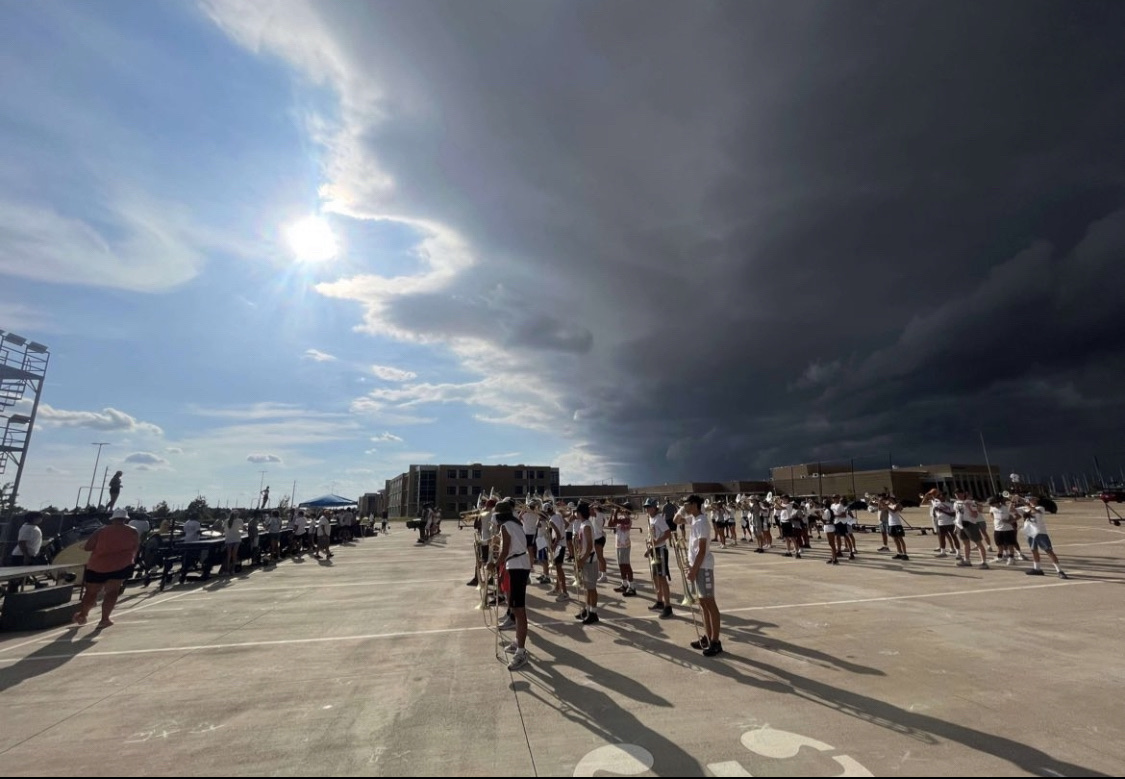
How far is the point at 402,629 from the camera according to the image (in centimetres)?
786

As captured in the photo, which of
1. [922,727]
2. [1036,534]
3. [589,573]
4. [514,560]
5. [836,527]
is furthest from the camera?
[836,527]

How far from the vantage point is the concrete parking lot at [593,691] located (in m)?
3.77

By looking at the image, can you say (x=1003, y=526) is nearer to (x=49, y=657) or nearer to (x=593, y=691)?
(x=593, y=691)

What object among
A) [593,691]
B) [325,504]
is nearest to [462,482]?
[325,504]

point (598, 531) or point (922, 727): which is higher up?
point (598, 531)

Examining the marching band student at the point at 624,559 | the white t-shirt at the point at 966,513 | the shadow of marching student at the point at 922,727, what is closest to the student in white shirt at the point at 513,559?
the shadow of marching student at the point at 922,727

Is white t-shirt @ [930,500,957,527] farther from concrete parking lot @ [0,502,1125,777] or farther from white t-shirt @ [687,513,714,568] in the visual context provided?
white t-shirt @ [687,513,714,568]

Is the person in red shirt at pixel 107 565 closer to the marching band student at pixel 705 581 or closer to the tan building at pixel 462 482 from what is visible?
the marching band student at pixel 705 581

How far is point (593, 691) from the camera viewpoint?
199 inches

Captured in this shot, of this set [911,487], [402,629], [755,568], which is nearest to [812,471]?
[911,487]

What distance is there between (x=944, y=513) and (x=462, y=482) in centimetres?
9173

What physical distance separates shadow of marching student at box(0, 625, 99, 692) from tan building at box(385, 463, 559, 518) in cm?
8855

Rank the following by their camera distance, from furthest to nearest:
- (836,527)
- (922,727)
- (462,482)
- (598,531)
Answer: (462,482) < (836,527) < (598,531) < (922,727)

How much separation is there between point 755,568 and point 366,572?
38.4 feet
